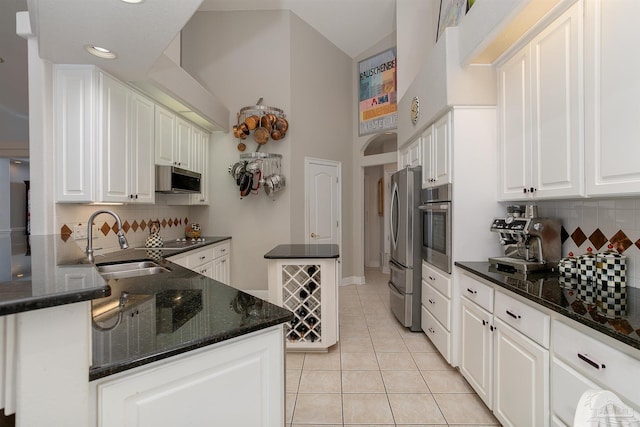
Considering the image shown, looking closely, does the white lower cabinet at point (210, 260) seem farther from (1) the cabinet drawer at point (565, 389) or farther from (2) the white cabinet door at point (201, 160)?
(1) the cabinet drawer at point (565, 389)

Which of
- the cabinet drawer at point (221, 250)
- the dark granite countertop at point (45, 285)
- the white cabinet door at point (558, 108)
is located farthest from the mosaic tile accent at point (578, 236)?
the cabinet drawer at point (221, 250)

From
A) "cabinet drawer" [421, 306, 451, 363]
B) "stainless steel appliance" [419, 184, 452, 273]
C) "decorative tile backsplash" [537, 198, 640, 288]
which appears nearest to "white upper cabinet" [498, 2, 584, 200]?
"decorative tile backsplash" [537, 198, 640, 288]

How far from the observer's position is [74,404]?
2.31 feet

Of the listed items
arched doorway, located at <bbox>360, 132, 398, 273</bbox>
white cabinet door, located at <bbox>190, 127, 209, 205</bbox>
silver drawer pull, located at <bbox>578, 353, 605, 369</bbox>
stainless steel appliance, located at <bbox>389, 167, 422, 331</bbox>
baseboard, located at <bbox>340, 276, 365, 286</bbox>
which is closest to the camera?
silver drawer pull, located at <bbox>578, 353, 605, 369</bbox>

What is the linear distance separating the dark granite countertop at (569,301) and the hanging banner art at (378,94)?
342 cm

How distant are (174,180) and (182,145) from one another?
62 centimetres

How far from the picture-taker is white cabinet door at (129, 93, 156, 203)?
2721 mm

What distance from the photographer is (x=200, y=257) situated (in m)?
3.40

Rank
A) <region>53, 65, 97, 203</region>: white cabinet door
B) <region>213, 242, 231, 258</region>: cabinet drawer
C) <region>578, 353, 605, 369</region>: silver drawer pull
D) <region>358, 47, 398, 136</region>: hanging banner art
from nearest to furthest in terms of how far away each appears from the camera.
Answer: <region>578, 353, 605, 369</region>: silver drawer pull < <region>53, 65, 97, 203</region>: white cabinet door < <region>213, 242, 231, 258</region>: cabinet drawer < <region>358, 47, 398, 136</region>: hanging banner art

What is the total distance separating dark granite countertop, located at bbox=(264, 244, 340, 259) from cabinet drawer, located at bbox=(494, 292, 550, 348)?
51.2 inches

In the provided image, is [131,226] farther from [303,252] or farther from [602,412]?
[602,412]

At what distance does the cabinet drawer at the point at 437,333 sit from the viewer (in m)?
2.42

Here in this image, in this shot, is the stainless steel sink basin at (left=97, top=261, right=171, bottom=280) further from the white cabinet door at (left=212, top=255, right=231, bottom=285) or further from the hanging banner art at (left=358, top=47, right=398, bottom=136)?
the hanging banner art at (left=358, top=47, right=398, bottom=136)

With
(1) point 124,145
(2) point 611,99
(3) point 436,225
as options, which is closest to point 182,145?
(1) point 124,145
